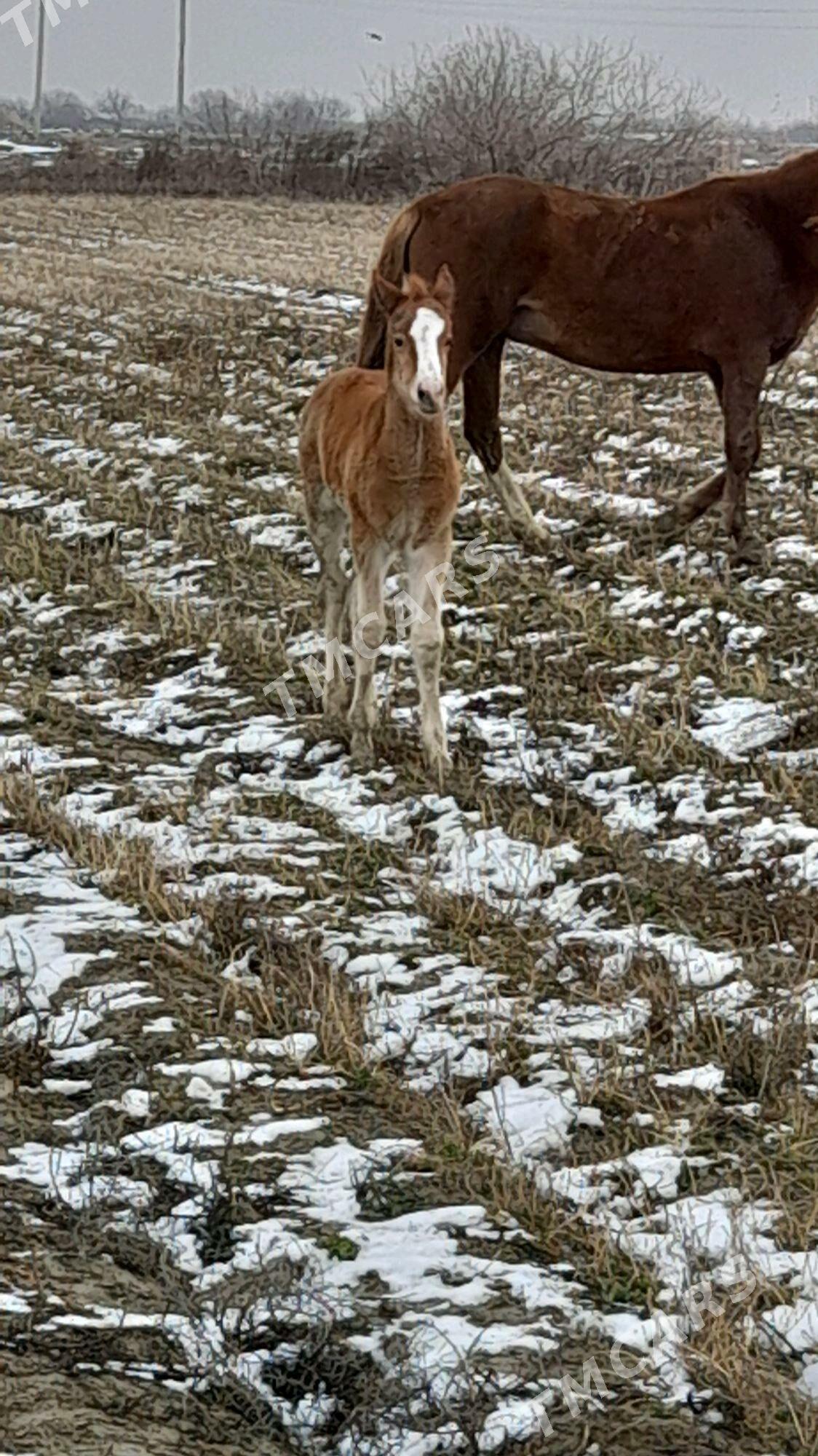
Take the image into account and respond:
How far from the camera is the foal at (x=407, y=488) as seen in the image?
660 cm

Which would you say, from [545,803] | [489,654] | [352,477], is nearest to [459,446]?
[489,654]

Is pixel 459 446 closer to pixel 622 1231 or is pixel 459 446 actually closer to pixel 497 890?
pixel 497 890

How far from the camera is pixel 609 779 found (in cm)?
673

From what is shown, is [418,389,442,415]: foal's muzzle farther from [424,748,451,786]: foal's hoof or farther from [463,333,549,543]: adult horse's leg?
[463,333,549,543]: adult horse's leg

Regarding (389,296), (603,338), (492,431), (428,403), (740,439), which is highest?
(389,296)

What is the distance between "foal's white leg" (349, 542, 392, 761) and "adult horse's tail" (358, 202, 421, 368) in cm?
201

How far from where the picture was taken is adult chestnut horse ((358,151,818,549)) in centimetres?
871

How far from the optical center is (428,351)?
6.51 m

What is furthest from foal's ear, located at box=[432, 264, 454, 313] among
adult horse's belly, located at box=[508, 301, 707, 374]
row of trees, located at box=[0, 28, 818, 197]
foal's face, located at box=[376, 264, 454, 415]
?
row of trees, located at box=[0, 28, 818, 197]

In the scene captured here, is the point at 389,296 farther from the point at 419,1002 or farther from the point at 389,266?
the point at 419,1002

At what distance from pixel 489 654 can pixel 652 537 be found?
5.35ft

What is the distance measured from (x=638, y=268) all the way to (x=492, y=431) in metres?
1.12

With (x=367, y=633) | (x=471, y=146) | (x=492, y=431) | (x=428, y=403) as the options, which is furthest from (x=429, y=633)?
(x=471, y=146)

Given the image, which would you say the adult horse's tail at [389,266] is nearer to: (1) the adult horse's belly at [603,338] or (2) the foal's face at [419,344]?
(1) the adult horse's belly at [603,338]
